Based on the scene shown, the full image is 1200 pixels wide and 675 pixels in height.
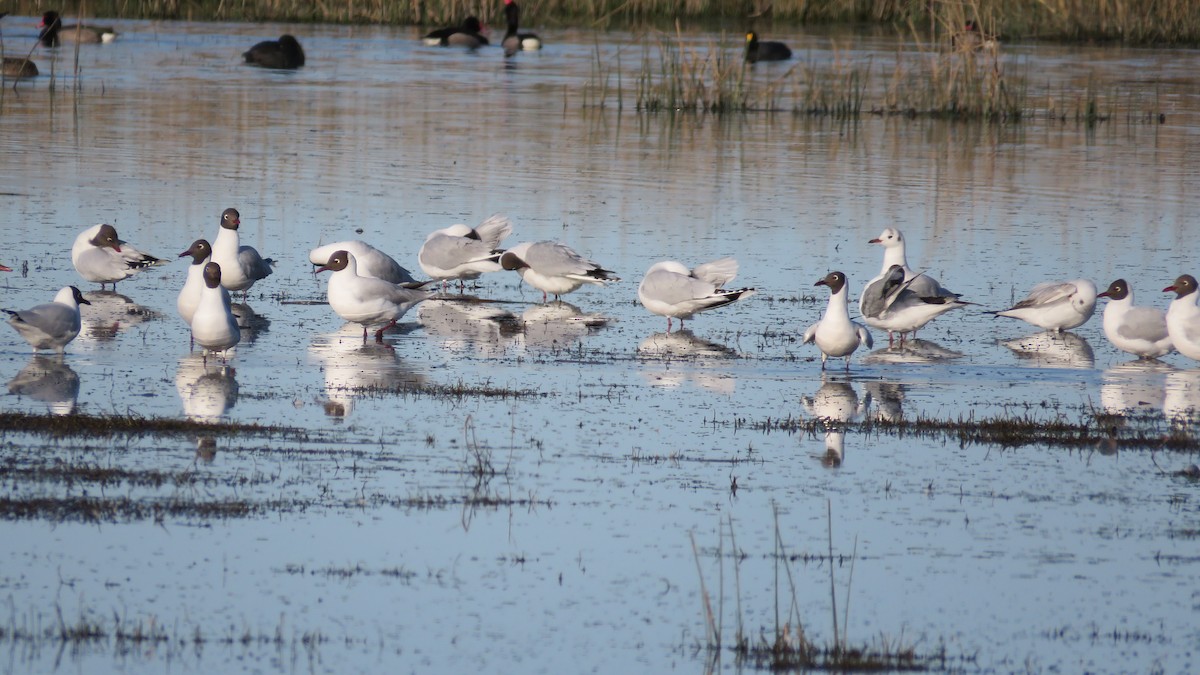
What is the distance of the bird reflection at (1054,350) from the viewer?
12701mm

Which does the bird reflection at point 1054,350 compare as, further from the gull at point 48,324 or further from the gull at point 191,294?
the gull at point 48,324

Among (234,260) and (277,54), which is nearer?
(234,260)

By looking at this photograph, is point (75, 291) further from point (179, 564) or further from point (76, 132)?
point (76, 132)

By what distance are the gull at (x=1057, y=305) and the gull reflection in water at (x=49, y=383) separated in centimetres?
717

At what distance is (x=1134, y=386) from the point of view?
11.7 meters

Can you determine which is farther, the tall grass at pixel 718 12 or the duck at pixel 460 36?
the duck at pixel 460 36

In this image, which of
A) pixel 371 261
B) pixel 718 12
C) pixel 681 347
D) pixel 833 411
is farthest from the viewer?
pixel 718 12

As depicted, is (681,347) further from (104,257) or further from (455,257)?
(104,257)

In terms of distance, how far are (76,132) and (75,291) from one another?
14037 mm

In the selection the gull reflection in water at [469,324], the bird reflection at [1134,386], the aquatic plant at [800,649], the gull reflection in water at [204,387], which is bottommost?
the aquatic plant at [800,649]

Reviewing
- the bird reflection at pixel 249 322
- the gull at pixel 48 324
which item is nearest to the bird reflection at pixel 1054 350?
the bird reflection at pixel 249 322

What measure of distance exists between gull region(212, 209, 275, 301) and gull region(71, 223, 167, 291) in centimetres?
77

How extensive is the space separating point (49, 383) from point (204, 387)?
0.94 meters

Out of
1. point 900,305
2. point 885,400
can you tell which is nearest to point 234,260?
point 900,305
